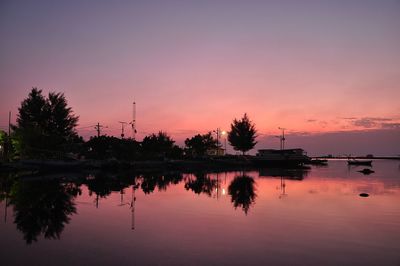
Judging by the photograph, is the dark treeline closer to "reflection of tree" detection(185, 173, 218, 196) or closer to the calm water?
"reflection of tree" detection(185, 173, 218, 196)

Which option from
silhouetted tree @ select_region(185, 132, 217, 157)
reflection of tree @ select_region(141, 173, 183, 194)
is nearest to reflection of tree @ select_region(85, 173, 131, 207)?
reflection of tree @ select_region(141, 173, 183, 194)

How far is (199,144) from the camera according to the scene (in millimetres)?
144000

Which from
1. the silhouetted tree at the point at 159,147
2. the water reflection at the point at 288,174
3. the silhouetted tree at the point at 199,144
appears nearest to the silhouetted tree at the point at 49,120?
the silhouetted tree at the point at 159,147

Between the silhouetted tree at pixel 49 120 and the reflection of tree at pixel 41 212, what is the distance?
5180 cm

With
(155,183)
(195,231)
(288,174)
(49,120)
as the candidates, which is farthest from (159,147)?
(195,231)

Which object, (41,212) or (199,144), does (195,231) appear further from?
(199,144)

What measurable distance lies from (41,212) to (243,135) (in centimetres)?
11818

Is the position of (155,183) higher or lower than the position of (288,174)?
higher

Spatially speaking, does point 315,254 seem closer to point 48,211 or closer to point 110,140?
point 48,211

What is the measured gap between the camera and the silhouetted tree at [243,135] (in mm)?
138625

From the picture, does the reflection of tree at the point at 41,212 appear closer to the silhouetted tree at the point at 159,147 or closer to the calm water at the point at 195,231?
the calm water at the point at 195,231

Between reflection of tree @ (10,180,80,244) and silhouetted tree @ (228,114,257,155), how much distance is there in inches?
4243

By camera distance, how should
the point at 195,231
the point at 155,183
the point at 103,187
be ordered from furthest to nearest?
1. the point at 155,183
2. the point at 103,187
3. the point at 195,231

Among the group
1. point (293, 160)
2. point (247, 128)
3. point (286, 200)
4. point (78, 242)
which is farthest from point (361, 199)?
point (247, 128)
